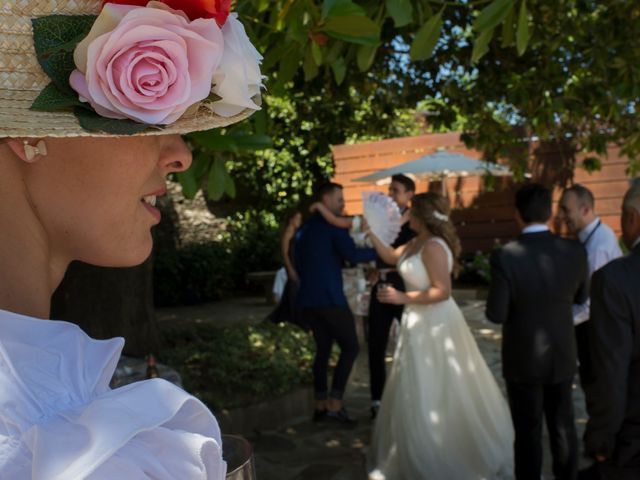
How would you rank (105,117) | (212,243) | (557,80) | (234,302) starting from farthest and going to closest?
(212,243) → (234,302) → (557,80) → (105,117)

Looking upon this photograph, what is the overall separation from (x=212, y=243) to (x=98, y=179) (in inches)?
534

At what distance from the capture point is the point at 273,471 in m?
4.66

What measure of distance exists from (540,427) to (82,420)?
3.55 meters

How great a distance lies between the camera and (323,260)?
5660 mm

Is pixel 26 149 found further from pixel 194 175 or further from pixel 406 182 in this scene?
pixel 406 182

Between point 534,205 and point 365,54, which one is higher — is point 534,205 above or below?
below

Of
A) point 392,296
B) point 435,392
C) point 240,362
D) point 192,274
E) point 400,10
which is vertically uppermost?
point 400,10

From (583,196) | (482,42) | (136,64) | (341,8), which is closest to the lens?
(136,64)

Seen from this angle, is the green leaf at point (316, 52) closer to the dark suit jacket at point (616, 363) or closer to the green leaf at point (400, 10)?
the green leaf at point (400, 10)

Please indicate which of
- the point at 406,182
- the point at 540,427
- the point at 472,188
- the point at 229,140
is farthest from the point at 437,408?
the point at 472,188

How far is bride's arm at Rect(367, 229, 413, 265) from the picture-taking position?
17.5 ft

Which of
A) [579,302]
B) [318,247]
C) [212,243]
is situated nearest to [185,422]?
[579,302]

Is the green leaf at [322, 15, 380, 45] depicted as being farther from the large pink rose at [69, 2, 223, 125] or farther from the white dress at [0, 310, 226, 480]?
the white dress at [0, 310, 226, 480]

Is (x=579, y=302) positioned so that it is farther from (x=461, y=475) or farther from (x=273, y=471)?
(x=273, y=471)
